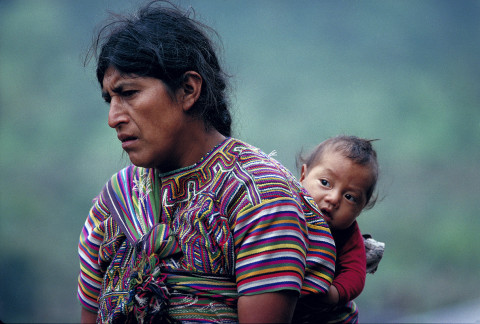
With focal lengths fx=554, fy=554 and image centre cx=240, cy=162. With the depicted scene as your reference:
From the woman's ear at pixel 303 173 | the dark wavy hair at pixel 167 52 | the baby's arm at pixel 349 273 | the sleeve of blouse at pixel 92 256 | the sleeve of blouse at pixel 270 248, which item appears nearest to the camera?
the sleeve of blouse at pixel 270 248

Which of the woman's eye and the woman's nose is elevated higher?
the woman's eye

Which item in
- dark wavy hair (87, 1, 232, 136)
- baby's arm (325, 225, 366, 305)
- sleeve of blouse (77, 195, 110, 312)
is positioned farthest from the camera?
sleeve of blouse (77, 195, 110, 312)

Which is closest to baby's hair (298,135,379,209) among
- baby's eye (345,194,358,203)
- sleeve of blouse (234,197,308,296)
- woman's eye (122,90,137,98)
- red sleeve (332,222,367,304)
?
baby's eye (345,194,358,203)

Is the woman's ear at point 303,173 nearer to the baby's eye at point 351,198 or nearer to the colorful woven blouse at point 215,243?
the baby's eye at point 351,198

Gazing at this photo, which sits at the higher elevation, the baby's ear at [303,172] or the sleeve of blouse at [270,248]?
the baby's ear at [303,172]

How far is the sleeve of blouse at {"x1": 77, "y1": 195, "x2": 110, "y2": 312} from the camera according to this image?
2.22 meters

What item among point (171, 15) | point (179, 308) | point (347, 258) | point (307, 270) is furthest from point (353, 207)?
point (171, 15)

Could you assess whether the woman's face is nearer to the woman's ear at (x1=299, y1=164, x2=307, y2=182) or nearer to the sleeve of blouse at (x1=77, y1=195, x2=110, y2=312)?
the sleeve of blouse at (x1=77, y1=195, x2=110, y2=312)

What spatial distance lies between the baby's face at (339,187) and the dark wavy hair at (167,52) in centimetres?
50

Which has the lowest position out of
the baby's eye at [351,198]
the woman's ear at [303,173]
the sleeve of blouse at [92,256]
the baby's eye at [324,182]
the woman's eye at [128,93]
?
the sleeve of blouse at [92,256]

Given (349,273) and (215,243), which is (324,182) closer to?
(349,273)

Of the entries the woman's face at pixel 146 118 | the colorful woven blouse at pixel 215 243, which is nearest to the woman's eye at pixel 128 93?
the woman's face at pixel 146 118

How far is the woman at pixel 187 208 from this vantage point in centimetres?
179

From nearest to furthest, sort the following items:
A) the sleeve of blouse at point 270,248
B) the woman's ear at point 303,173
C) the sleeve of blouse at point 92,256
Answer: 1. the sleeve of blouse at point 270,248
2. the sleeve of blouse at point 92,256
3. the woman's ear at point 303,173
